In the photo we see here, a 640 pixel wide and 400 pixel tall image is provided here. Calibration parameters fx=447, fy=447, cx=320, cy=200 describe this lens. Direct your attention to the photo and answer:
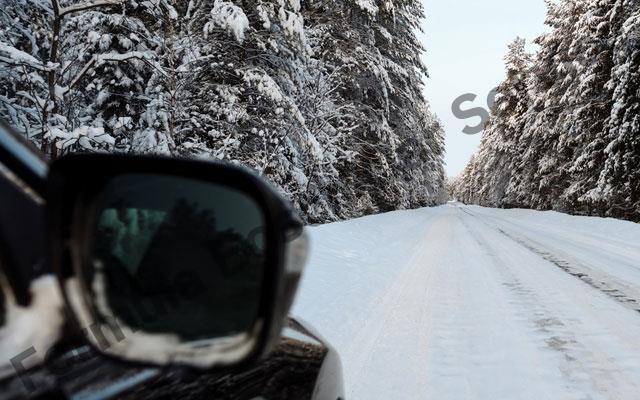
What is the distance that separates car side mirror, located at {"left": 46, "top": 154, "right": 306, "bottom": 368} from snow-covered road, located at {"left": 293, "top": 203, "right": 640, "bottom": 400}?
239 centimetres

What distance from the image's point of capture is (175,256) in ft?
2.88

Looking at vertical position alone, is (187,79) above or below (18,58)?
above

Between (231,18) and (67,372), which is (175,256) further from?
(231,18)

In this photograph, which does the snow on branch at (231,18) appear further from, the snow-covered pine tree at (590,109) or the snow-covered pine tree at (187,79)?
the snow-covered pine tree at (590,109)

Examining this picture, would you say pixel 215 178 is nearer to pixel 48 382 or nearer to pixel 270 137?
pixel 48 382

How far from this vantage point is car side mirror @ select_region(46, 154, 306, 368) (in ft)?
2.82

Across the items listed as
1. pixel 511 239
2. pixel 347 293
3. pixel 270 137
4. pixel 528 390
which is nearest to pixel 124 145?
pixel 270 137

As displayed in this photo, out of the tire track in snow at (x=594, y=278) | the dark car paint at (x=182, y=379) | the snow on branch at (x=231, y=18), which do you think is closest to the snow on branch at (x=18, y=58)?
the snow on branch at (x=231, y=18)

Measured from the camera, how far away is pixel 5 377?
2.41ft

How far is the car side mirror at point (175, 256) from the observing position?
0.86 m

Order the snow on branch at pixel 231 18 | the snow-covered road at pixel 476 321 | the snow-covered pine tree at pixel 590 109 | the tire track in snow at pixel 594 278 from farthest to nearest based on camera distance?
the snow-covered pine tree at pixel 590 109 → the snow on branch at pixel 231 18 → the tire track in snow at pixel 594 278 → the snow-covered road at pixel 476 321

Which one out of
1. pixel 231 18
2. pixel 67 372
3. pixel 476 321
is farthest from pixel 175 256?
pixel 231 18

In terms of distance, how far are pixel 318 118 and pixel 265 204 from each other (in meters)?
12.8

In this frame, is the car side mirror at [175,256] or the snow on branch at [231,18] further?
the snow on branch at [231,18]
